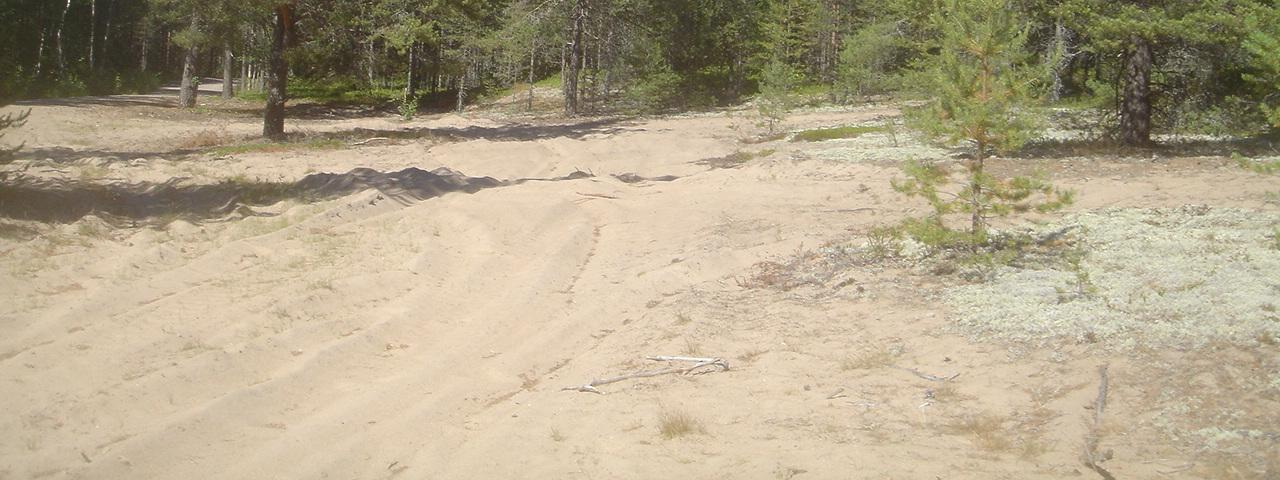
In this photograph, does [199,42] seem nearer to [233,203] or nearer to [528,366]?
[233,203]

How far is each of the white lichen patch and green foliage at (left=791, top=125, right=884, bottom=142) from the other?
454 inches

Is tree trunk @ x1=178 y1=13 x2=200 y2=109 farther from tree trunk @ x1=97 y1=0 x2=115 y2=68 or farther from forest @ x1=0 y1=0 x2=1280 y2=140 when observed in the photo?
tree trunk @ x1=97 y1=0 x2=115 y2=68

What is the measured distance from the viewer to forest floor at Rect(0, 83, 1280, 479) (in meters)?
5.93

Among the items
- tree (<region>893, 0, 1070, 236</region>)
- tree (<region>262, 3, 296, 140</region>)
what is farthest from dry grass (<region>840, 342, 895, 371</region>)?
tree (<region>262, 3, 296, 140</region>)

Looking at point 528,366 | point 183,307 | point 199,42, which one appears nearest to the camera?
point 528,366

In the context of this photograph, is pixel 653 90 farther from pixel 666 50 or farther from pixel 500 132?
pixel 500 132

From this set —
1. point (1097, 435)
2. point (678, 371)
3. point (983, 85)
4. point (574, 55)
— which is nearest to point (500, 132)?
point (574, 55)

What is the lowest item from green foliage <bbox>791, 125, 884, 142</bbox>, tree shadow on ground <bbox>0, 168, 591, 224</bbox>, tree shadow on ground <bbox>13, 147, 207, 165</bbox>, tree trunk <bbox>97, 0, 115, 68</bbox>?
tree shadow on ground <bbox>0, 168, 591, 224</bbox>

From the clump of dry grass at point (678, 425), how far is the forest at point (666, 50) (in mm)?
5053

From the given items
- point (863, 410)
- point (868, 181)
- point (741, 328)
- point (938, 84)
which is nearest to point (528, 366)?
point (741, 328)

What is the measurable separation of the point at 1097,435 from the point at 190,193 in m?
11.7

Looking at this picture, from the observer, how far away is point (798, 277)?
378 inches

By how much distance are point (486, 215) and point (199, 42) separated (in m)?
19.0

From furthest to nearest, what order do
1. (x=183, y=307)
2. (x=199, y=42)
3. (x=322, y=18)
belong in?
(x=199, y=42), (x=322, y=18), (x=183, y=307)
